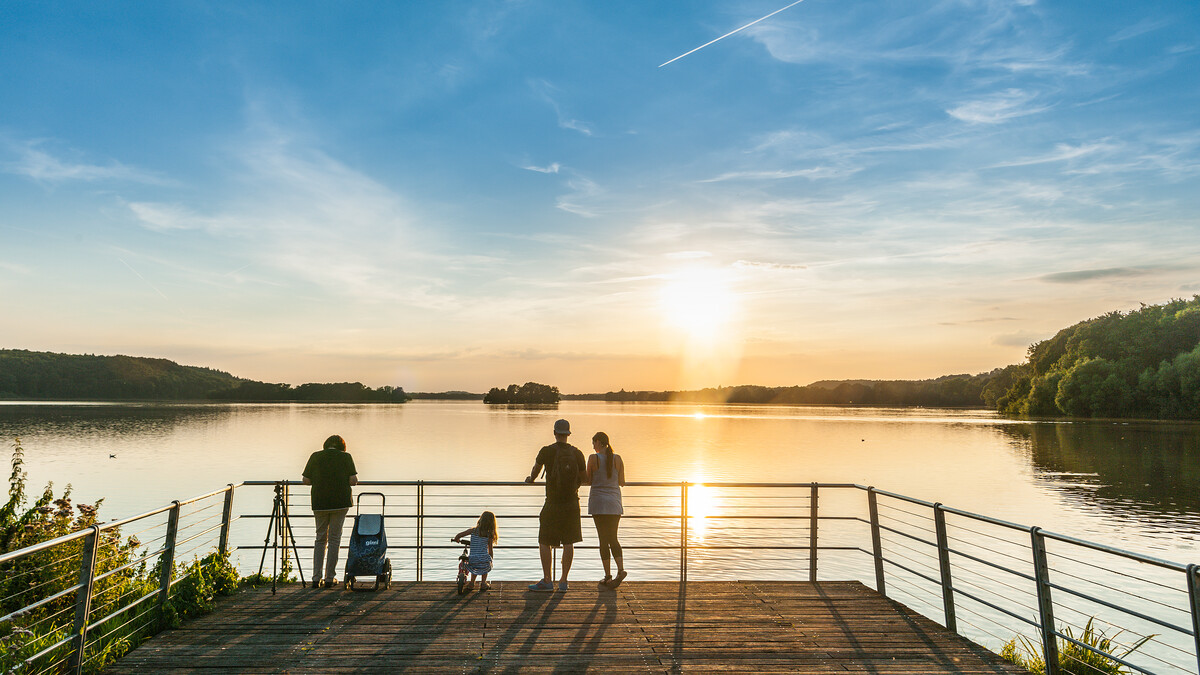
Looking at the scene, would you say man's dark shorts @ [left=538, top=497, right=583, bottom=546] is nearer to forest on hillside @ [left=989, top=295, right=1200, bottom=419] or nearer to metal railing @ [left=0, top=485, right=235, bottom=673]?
metal railing @ [left=0, top=485, right=235, bottom=673]

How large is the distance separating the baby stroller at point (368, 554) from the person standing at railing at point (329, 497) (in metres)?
0.29

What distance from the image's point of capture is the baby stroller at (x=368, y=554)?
8.55m

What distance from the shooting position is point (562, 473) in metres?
8.45

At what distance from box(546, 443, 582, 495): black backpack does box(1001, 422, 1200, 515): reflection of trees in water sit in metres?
27.2

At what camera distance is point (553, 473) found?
27.8 feet

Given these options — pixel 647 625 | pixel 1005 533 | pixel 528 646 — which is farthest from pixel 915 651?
pixel 1005 533

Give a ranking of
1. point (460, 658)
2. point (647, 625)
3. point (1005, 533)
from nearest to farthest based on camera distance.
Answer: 1. point (460, 658)
2. point (647, 625)
3. point (1005, 533)

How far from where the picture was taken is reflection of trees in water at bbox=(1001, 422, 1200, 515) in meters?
29.6

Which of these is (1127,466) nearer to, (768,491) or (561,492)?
(768,491)

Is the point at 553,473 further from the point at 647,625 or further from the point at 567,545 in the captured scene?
the point at 647,625

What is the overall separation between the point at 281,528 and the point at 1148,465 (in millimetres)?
46566

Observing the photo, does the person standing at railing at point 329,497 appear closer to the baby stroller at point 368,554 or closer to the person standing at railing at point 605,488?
the baby stroller at point 368,554

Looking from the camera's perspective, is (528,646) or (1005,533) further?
(1005,533)

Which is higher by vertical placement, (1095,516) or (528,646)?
(528,646)
